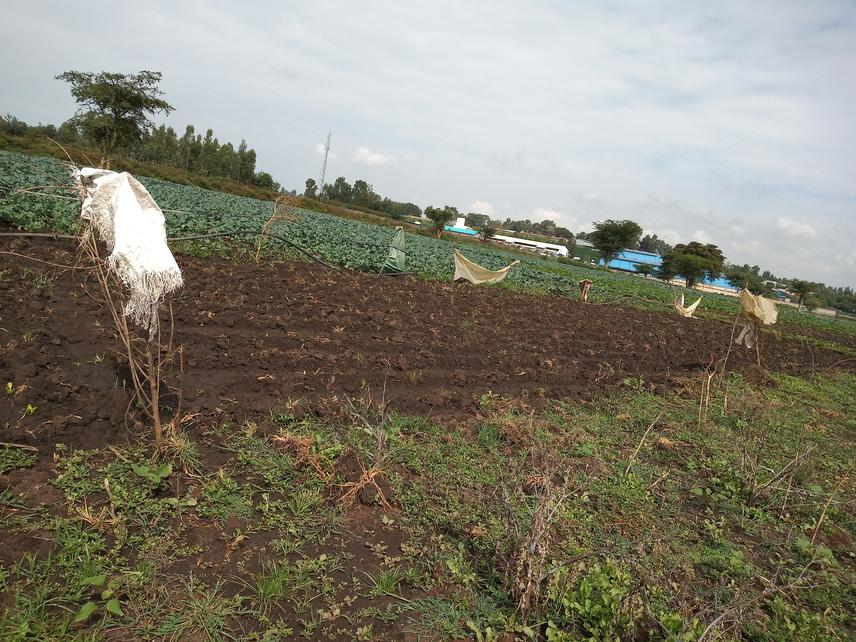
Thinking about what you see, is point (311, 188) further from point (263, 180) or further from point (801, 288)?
point (801, 288)

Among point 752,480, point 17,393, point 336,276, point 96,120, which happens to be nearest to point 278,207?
point 336,276

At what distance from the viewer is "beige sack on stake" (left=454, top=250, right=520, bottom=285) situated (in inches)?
650

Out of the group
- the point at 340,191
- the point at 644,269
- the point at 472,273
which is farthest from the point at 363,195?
the point at 472,273

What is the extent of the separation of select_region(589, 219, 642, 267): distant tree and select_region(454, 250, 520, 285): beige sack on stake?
56.1 metres

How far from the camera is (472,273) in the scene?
16797mm

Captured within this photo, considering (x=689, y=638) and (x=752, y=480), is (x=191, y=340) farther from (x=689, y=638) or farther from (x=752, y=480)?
(x=752, y=480)

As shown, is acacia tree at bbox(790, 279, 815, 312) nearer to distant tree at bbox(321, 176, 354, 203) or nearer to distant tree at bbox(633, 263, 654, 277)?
distant tree at bbox(633, 263, 654, 277)

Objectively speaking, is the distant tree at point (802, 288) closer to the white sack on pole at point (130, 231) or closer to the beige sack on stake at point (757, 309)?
the beige sack on stake at point (757, 309)

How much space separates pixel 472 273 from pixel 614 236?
192 feet

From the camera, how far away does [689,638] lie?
256 centimetres

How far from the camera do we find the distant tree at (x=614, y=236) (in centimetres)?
6738

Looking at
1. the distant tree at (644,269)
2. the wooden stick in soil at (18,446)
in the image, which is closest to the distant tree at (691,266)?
the distant tree at (644,269)

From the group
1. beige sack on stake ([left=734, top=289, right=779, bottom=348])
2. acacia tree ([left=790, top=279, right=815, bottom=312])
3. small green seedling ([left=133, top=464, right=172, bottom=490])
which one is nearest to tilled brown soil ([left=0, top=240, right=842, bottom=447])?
small green seedling ([left=133, top=464, right=172, bottom=490])

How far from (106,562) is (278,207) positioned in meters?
10.8
